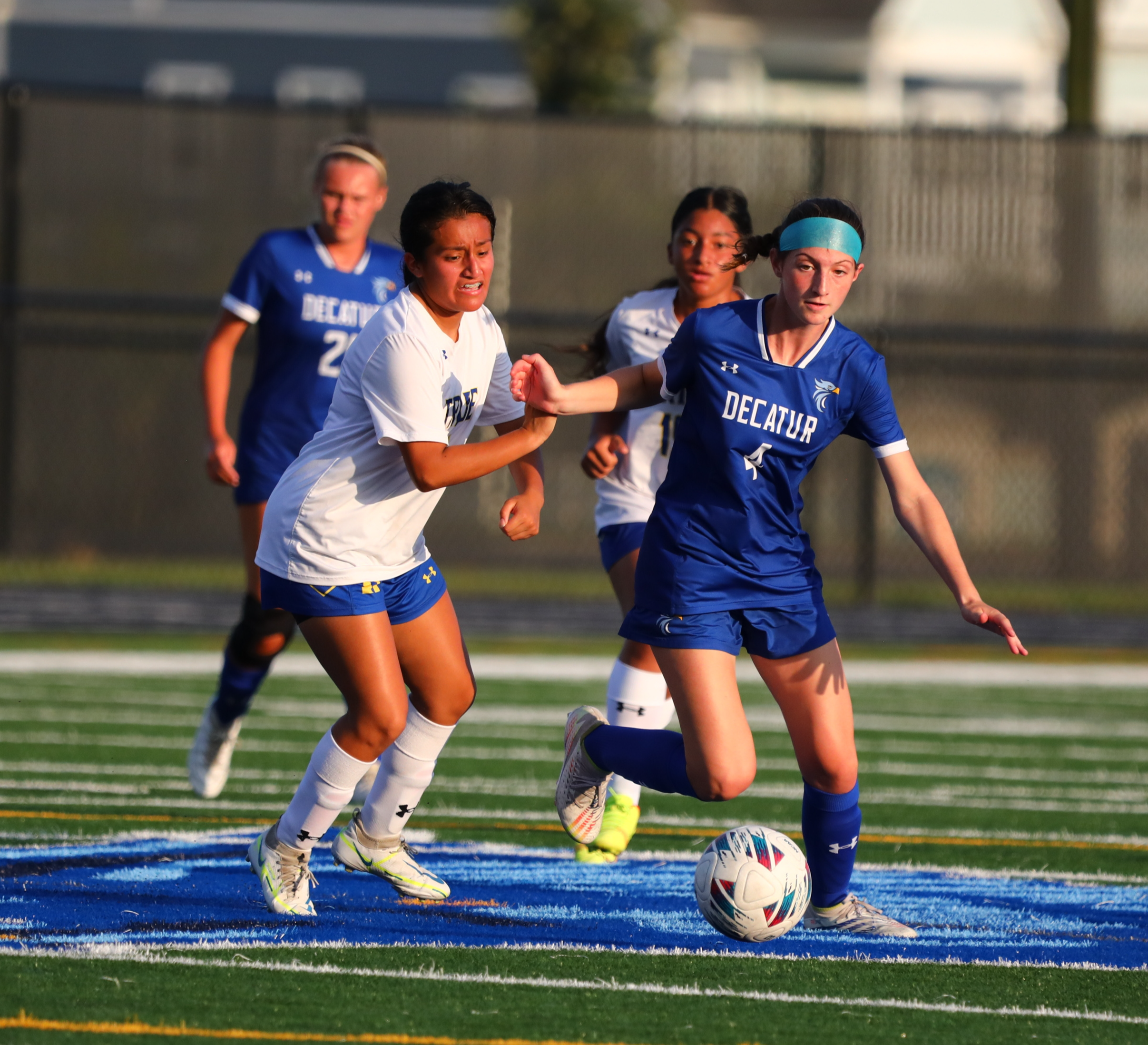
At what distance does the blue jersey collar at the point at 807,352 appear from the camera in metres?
4.58

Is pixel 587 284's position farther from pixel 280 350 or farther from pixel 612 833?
pixel 612 833

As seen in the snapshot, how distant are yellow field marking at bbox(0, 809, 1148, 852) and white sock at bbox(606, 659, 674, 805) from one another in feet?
1.65

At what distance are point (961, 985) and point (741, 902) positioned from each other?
1.82 feet

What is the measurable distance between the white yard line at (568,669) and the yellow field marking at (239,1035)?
7.08 metres

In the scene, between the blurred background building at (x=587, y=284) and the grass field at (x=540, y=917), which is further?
the blurred background building at (x=587, y=284)

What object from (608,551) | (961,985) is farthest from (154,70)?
(961,985)

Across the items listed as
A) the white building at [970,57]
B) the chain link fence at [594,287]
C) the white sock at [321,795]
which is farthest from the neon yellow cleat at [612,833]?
the white building at [970,57]

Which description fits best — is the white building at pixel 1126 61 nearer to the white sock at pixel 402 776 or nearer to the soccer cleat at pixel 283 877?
the white sock at pixel 402 776

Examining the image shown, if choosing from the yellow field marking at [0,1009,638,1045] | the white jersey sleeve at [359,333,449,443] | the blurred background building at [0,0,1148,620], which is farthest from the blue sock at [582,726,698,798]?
the blurred background building at [0,0,1148,620]

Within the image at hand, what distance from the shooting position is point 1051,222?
16406 millimetres

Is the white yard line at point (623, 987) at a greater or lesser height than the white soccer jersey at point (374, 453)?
lesser

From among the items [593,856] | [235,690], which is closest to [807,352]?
[593,856]

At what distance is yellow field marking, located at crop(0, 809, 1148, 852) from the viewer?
6.12m

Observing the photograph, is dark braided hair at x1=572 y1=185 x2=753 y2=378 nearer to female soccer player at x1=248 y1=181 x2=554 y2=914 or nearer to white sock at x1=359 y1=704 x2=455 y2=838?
female soccer player at x1=248 y1=181 x2=554 y2=914
